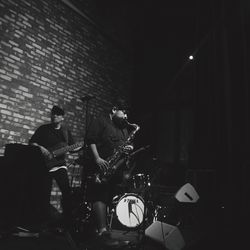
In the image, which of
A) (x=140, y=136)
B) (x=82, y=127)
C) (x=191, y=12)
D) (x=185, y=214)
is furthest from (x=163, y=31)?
(x=185, y=214)

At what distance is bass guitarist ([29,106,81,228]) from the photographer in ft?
19.7

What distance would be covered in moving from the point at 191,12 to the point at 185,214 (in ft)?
21.0

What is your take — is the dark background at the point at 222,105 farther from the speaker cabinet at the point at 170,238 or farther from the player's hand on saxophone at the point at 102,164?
the player's hand on saxophone at the point at 102,164

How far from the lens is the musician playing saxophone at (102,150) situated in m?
5.05

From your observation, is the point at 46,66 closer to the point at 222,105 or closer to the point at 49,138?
the point at 49,138

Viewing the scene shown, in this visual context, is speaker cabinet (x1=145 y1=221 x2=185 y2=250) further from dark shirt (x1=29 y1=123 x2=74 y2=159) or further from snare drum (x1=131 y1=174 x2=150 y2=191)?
dark shirt (x1=29 y1=123 x2=74 y2=159)

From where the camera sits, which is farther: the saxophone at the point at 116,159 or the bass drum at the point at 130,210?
the bass drum at the point at 130,210

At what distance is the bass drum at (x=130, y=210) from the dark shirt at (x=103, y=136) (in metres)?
1.27

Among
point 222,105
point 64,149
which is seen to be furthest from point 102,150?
point 222,105

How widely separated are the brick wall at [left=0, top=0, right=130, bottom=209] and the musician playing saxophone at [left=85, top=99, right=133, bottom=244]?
1874mm

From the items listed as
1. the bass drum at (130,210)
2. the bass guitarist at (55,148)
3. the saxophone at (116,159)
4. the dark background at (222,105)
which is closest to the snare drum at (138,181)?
the bass drum at (130,210)

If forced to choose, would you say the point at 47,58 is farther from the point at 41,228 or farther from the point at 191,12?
the point at 191,12

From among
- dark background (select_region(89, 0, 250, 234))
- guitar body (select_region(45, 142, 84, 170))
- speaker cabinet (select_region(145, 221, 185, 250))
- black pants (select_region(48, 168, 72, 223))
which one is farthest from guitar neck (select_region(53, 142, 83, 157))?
speaker cabinet (select_region(145, 221, 185, 250))

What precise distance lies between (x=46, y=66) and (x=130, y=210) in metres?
3.54
